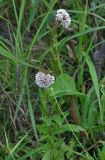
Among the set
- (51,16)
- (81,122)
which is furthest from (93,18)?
(81,122)

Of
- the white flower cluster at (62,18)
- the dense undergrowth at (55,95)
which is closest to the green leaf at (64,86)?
the dense undergrowth at (55,95)

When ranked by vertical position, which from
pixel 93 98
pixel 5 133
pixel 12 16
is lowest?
pixel 5 133

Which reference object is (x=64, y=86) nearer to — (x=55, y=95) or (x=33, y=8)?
(x=55, y=95)

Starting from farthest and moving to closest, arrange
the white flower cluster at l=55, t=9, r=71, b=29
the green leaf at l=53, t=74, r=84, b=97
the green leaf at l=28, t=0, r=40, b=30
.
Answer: the green leaf at l=28, t=0, r=40, b=30 → the green leaf at l=53, t=74, r=84, b=97 → the white flower cluster at l=55, t=9, r=71, b=29

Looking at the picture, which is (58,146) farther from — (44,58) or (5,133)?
(44,58)

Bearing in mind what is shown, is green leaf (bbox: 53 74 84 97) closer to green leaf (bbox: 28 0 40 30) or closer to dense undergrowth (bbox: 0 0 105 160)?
dense undergrowth (bbox: 0 0 105 160)

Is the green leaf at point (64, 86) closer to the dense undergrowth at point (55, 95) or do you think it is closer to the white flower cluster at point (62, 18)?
the dense undergrowth at point (55, 95)

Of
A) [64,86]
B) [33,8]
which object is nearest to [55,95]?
[64,86]

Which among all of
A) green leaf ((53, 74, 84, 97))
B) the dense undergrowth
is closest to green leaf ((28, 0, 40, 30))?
the dense undergrowth
